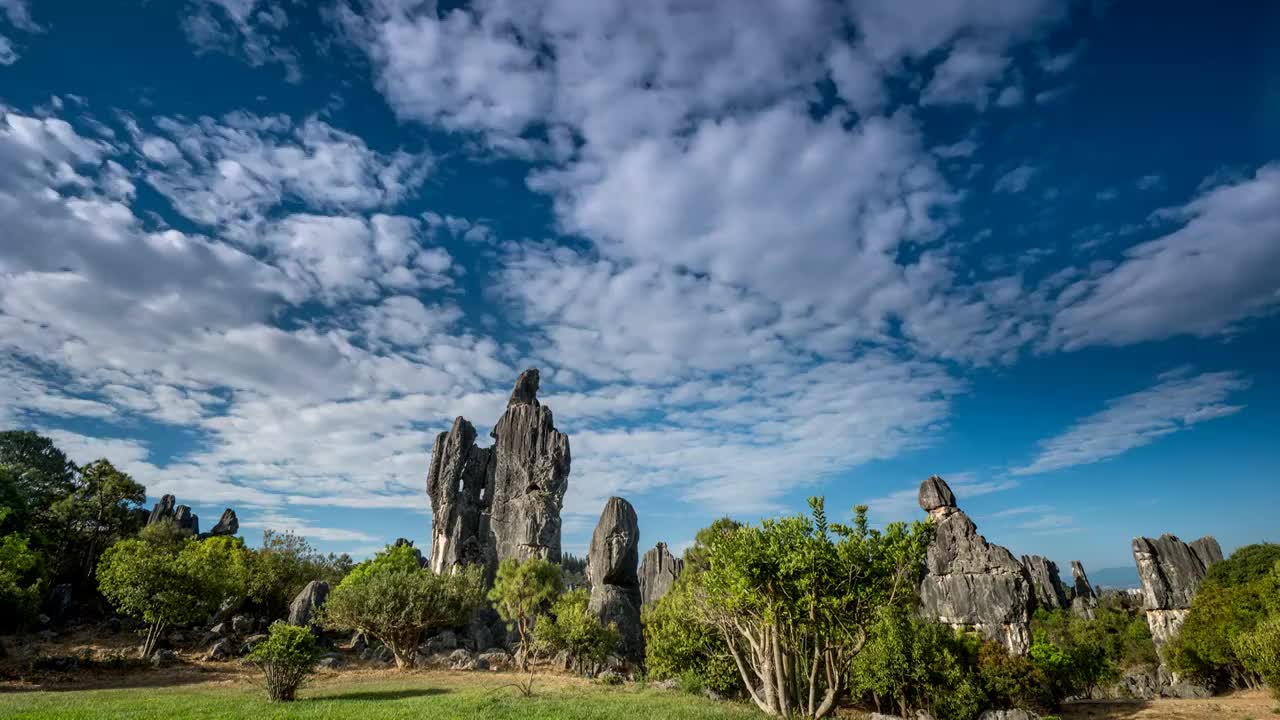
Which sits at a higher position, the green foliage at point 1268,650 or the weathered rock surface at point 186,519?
the weathered rock surface at point 186,519

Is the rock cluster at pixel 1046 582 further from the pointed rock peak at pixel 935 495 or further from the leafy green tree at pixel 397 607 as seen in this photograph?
the leafy green tree at pixel 397 607

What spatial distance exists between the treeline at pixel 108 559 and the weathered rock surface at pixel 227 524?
9.16 metres

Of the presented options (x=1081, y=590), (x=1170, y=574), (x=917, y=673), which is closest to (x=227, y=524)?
(x=917, y=673)

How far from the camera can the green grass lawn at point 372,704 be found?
58.2 feet

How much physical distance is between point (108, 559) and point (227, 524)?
39.8 m

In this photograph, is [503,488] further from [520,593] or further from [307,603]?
[520,593]

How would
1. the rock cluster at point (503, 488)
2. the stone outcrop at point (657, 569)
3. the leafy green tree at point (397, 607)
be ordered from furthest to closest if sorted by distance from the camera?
the stone outcrop at point (657, 569) < the rock cluster at point (503, 488) < the leafy green tree at point (397, 607)

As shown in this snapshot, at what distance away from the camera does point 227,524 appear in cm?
7969

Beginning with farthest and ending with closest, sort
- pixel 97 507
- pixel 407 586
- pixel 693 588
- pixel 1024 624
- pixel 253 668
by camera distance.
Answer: pixel 97 507
pixel 1024 624
pixel 407 586
pixel 253 668
pixel 693 588

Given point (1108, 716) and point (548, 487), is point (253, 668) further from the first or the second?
point (1108, 716)

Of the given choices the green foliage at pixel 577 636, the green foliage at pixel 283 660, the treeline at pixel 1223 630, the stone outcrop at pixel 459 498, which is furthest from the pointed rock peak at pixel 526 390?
the treeline at pixel 1223 630

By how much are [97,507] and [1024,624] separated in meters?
85.0

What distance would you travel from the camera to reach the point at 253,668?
33500mm

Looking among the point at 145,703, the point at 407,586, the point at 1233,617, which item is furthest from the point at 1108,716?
the point at 145,703
